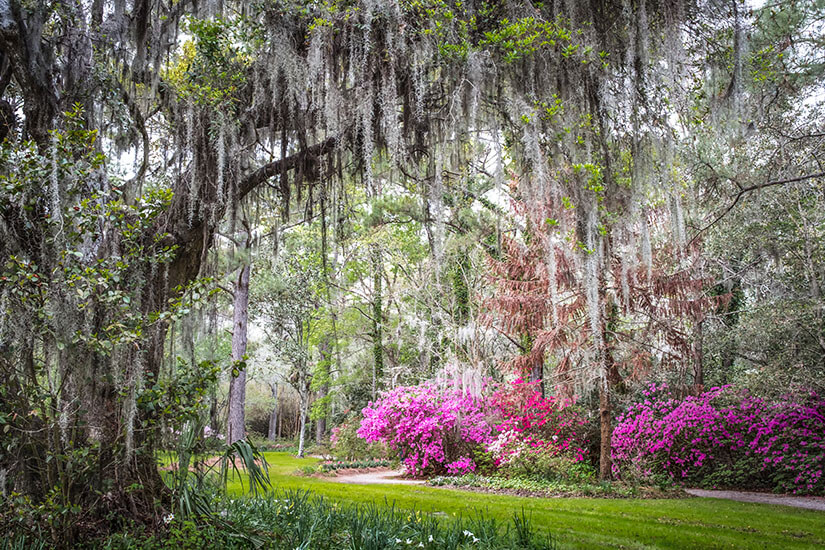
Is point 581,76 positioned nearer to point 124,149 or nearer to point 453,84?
point 453,84

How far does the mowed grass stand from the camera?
4.05m

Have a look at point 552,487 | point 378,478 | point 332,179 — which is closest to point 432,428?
point 378,478

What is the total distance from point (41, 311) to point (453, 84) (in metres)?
3.19

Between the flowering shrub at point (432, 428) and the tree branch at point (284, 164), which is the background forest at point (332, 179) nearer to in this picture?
the tree branch at point (284, 164)

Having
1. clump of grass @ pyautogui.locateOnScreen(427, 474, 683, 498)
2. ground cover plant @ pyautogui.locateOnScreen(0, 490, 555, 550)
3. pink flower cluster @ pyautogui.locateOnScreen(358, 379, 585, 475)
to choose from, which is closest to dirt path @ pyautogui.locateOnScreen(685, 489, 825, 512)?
clump of grass @ pyautogui.locateOnScreen(427, 474, 683, 498)

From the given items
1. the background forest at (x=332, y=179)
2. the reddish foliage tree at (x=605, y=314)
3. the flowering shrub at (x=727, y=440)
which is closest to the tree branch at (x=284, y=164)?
the background forest at (x=332, y=179)

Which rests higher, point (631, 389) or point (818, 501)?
point (631, 389)

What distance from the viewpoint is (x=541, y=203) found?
13.5 ft

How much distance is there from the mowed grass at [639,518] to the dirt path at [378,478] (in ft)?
4.62

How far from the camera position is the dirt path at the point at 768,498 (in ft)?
20.0

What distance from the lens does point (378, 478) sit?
29.6ft

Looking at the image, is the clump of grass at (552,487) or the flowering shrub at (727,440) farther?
the flowering shrub at (727,440)

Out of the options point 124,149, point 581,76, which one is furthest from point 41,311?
point 581,76

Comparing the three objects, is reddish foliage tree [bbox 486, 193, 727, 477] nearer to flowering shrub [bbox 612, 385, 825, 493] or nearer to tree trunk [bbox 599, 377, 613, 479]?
tree trunk [bbox 599, 377, 613, 479]
